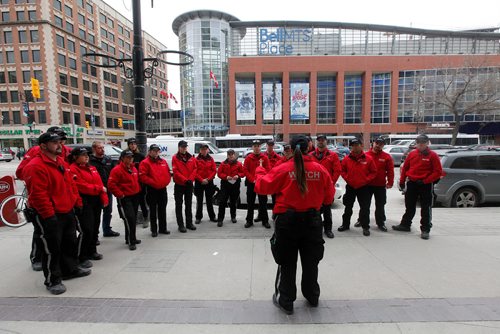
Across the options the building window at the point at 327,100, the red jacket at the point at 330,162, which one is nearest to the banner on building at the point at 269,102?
the building window at the point at 327,100

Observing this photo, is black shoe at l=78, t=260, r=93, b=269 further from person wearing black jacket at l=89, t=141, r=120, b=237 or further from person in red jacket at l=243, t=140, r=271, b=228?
person in red jacket at l=243, t=140, r=271, b=228

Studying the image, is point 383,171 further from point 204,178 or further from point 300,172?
point 204,178

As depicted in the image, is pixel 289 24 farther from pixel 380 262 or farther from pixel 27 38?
pixel 380 262

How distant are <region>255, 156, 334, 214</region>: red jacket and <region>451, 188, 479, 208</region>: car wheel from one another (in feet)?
21.4

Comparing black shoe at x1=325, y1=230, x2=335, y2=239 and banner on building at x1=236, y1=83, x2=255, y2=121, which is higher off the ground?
banner on building at x1=236, y1=83, x2=255, y2=121

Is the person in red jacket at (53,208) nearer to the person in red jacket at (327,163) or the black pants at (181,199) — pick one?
the black pants at (181,199)

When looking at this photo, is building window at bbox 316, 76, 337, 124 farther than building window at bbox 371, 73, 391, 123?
Yes

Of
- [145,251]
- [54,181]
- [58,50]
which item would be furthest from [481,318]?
[58,50]

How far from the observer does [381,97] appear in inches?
1965

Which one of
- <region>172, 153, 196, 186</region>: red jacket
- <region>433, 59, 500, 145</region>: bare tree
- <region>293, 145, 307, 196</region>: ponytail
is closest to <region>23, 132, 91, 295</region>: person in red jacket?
<region>172, 153, 196, 186</region>: red jacket

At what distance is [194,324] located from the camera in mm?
2549

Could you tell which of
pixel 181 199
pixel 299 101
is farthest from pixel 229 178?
pixel 299 101

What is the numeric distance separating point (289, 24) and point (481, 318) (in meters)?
55.3

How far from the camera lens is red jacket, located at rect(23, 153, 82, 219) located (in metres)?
2.93
